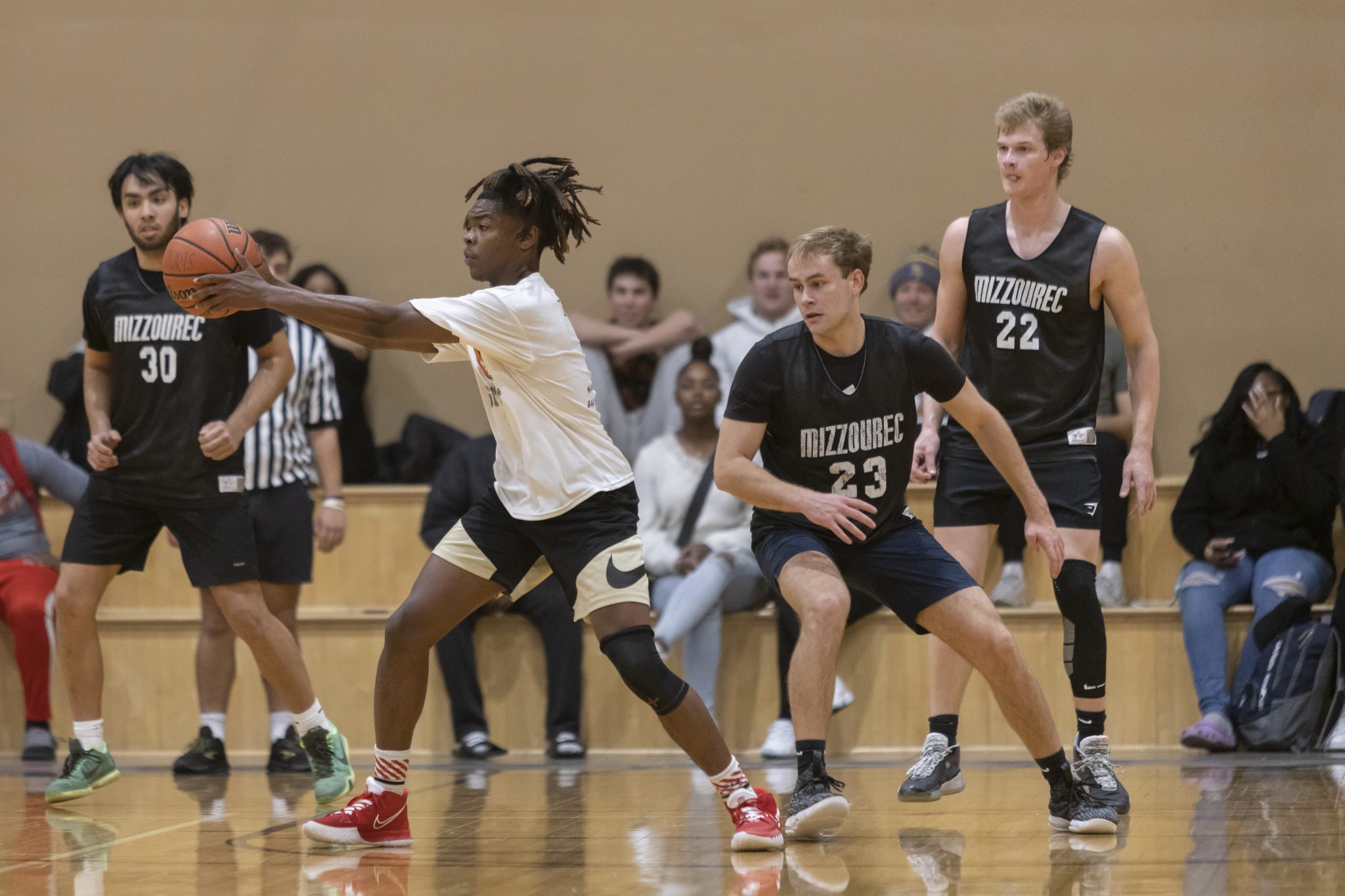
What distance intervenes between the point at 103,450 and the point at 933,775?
8.84 feet

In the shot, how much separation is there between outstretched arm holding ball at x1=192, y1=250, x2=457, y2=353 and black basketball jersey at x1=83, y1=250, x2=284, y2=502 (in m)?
1.51

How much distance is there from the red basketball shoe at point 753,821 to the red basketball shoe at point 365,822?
0.85 metres

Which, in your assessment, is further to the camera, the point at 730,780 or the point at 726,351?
the point at 726,351

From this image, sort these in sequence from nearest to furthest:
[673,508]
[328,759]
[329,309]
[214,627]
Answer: [329,309]
[328,759]
[214,627]
[673,508]

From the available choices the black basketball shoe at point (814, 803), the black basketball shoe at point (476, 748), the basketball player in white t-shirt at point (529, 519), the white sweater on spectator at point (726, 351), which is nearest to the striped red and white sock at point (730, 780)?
the basketball player in white t-shirt at point (529, 519)

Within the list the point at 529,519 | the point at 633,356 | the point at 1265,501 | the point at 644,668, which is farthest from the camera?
the point at 633,356

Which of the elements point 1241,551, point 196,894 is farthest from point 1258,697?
point 196,894

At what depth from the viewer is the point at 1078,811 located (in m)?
3.86

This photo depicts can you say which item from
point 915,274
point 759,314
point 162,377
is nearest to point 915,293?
point 915,274

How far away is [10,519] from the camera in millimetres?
6461

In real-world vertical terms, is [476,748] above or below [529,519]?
below

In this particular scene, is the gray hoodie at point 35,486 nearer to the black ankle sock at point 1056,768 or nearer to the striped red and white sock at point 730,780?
the striped red and white sock at point 730,780

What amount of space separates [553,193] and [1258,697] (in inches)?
138

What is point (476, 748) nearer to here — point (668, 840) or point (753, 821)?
point (668, 840)
